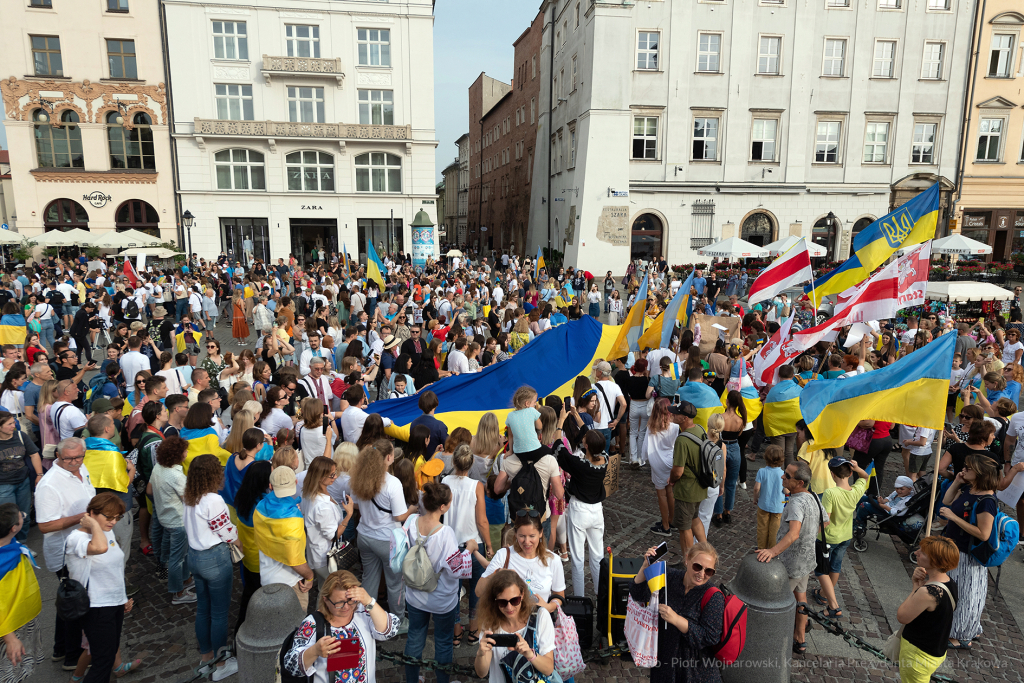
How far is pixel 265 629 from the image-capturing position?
12.6ft

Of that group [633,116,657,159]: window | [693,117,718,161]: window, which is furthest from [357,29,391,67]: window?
[693,117,718,161]: window

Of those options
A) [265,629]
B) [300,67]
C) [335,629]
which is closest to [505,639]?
[335,629]

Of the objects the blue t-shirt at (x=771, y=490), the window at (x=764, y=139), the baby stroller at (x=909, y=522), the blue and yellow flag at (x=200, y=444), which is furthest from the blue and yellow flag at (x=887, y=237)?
the window at (x=764, y=139)

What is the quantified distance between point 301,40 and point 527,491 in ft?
119

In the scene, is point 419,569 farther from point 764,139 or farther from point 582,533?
point 764,139

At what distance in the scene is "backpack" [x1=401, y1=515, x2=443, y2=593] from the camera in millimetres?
4301

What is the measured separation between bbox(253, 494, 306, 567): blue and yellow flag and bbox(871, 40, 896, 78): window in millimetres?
37013

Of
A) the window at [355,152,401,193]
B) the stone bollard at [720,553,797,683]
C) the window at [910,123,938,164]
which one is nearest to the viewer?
the stone bollard at [720,553,797,683]

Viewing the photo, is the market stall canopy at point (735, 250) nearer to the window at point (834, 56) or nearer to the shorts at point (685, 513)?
the window at point (834, 56)

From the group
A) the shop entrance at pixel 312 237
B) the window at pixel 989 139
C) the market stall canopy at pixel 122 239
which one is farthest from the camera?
the shop entrance at pixel 312 237

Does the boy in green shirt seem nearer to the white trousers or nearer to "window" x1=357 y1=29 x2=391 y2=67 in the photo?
the white trousers

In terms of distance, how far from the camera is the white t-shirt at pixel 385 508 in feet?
16.2

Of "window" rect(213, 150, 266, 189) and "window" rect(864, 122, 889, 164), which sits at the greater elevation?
"window" rect(864, 122, 889, 164)

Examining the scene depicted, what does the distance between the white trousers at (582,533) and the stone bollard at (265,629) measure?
8.34ft
